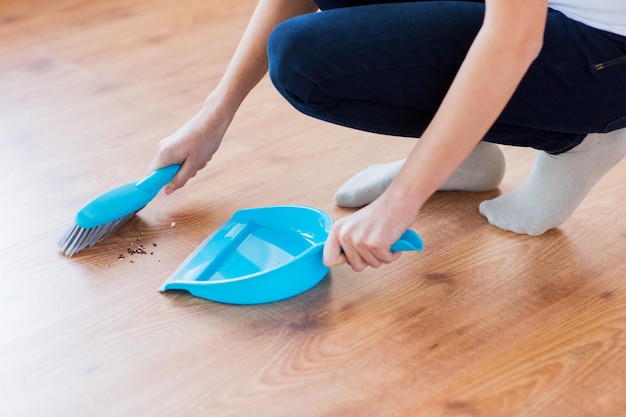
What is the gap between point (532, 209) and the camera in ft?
3.69

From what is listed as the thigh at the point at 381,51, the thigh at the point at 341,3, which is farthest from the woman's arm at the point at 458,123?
the thigh at the point at 341,3

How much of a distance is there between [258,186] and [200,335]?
37 centimetres

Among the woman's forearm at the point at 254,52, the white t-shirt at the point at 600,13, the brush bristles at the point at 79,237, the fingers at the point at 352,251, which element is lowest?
the brush bristles at the point at 79,237

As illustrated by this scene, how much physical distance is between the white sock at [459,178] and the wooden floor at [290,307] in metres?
0.02

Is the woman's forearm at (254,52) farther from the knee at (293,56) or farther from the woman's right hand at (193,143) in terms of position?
the knee at (293,56)

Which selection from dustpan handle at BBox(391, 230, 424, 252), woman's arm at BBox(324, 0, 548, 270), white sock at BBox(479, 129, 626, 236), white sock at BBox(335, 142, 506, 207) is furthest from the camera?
white sock at BBox(335, 142, 506, 207)

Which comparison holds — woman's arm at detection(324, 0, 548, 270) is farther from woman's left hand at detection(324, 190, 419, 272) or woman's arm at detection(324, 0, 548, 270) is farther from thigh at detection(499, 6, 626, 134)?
thigh at detection(499, 6, 626, 134)

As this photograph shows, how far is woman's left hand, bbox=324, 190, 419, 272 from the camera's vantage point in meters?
0.91

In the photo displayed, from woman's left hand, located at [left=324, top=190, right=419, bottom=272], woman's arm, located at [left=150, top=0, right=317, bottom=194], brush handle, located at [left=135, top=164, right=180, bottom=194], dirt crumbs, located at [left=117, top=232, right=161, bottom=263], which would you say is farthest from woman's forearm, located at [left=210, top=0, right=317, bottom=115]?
woman's left hand, located at [left=324, top=190, right=419, bottom=272]

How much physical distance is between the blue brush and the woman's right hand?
1 cm

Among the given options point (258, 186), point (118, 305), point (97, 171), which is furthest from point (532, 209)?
point (97, 171)

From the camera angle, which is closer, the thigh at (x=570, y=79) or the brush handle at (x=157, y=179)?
the thigh at (x=570, y=79)

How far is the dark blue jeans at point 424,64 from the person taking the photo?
3.20 feet

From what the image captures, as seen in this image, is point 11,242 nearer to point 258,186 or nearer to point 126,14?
point 258,186
